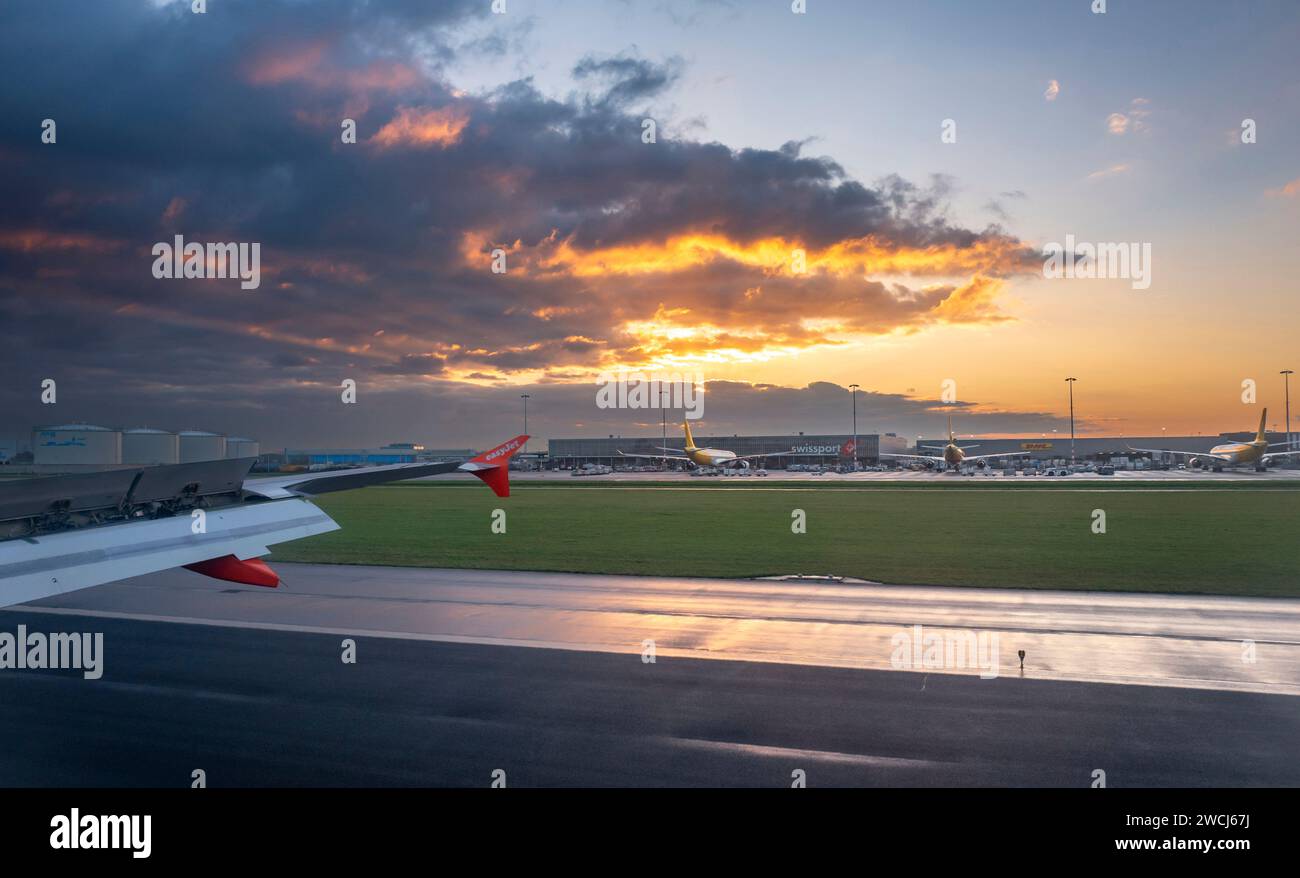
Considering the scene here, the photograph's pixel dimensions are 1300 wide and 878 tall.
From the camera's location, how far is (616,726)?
1123 cm

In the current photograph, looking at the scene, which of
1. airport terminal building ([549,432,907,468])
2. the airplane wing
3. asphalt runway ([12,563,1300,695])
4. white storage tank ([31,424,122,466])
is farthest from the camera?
airport terminal building ([549,432,907,468])

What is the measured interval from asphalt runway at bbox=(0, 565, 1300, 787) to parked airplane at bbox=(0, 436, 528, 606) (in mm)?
3121

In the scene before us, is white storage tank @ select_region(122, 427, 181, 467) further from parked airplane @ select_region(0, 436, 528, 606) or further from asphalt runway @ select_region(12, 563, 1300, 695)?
asphalt runway @ select_region(12, 563, 1300, 695)

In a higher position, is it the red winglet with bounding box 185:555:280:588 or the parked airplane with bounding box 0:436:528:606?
the parked airplane with bounding box 0:436:528:606

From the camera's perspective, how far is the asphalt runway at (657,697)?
9734 millimetres

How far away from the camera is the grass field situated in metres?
25.4

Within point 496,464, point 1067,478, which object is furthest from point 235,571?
point 1067,478

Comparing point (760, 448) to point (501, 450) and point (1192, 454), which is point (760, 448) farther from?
point (501, 450)

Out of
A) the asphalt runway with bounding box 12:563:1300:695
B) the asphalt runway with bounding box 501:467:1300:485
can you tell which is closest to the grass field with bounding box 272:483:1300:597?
the asphalt runway with bounding box 12:563:1300:695

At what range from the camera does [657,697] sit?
1269 cm

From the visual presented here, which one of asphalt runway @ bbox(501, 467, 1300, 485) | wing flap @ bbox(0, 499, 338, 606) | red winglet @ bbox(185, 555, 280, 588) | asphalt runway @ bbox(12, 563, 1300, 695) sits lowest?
asphalt runway @ bbox(12, 563, 1300, 695)

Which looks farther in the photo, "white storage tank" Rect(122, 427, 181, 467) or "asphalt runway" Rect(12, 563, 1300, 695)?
"white storage tank" Rect(122, 427, 181, 467)

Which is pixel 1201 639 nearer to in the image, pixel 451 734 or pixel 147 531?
pixel 451 734
